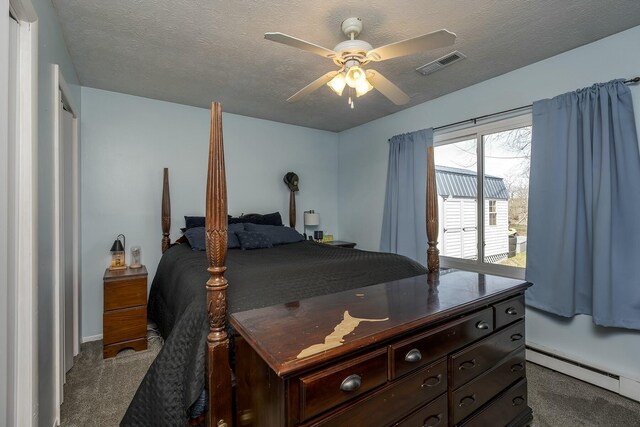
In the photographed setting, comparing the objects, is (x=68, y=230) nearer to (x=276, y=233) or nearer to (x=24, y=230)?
(x=24, y=230)

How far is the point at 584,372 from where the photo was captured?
229cm

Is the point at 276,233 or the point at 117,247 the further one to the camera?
the point at 276,233

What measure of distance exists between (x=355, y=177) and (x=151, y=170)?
266cm

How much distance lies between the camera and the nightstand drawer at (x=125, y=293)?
8.61 ft

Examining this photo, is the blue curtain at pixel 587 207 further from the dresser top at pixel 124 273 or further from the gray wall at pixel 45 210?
the dresser top at pixel 124 273

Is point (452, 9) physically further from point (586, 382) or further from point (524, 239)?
point (586, 382)

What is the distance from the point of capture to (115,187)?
3.19 m

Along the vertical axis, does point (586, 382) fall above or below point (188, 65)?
below

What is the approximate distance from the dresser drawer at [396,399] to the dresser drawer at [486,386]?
16 centimetres

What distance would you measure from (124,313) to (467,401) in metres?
2.70

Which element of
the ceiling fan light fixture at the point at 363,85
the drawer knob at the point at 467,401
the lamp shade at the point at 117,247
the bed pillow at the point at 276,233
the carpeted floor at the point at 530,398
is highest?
the ceiling fan light fixture at the point at 363,85

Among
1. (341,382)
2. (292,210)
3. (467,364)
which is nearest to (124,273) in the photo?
(292,210)

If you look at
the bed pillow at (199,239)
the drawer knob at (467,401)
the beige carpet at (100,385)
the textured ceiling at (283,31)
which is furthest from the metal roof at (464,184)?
the beige carpet at (100,385)

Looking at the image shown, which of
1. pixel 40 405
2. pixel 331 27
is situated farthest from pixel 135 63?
pixel 40 405
